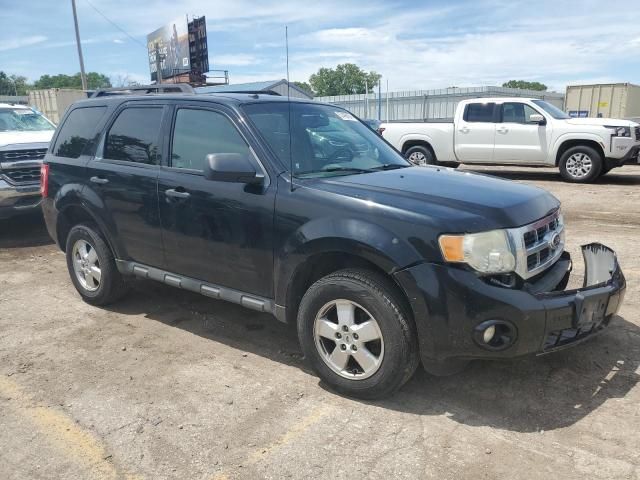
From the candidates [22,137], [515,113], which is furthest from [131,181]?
[515,113]

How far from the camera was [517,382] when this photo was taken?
346cm

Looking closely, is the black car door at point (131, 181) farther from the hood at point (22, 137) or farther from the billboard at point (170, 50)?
the billboard at point (170, 50)

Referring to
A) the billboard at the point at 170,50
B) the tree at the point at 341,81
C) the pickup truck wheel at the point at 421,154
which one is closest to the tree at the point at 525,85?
the tree at the point at 341,81

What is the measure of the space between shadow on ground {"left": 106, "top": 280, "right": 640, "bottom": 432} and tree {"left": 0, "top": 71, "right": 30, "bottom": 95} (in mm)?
105291

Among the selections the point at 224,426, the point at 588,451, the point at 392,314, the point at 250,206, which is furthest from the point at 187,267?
the point at 588,451

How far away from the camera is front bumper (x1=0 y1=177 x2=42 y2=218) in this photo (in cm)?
768

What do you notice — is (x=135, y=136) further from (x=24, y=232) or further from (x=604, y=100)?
(x=604, y=100)

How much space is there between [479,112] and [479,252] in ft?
35.7

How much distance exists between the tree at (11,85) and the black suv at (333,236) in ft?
342

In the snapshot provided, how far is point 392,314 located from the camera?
3.04 m

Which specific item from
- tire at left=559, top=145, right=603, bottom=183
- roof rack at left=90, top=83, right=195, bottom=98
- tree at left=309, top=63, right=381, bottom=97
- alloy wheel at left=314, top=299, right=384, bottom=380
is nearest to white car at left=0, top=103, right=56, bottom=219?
roof rack at left=90, top=83, right=195, bottom=98

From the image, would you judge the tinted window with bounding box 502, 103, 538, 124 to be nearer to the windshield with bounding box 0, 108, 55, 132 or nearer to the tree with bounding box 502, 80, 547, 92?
the windshield with bounding box 0, 108, 55, 132

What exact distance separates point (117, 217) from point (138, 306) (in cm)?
101

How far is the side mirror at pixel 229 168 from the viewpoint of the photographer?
135 inches
